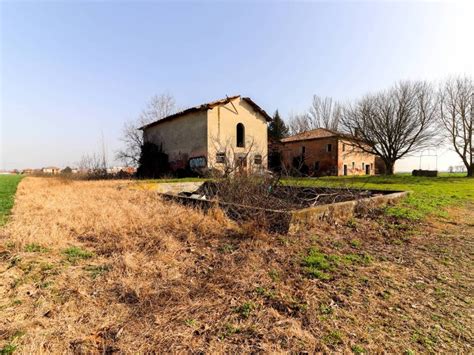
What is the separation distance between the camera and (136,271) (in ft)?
11.1

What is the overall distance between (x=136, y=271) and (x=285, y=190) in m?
6.31

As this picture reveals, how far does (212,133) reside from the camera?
69.6 ft

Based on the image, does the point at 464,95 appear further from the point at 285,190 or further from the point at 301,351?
the point at 301,351

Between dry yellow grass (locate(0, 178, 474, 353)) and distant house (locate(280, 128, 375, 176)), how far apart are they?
26530 millimetres

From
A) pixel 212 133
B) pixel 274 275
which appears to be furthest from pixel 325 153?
pixel 274 275

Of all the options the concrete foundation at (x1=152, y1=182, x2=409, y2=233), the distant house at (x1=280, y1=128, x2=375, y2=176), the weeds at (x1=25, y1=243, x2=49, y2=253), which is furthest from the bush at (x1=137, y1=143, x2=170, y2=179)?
the weeds at (x1=25, y1=243, x2=49, y2=253)

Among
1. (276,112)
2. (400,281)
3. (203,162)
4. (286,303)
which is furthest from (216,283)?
(276,112)

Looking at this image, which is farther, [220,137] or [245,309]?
[220,137]

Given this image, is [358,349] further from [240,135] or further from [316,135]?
[316,135]

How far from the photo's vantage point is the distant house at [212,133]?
831 inches

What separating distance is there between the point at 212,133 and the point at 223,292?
19.0 m

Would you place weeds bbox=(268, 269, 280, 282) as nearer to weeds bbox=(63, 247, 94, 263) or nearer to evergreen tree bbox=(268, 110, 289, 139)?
A: weeds bbox=(63, 247, 94, 263)

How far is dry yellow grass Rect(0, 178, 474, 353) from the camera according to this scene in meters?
2.20

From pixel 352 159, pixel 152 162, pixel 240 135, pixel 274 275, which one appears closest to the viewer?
pixel 274 275
